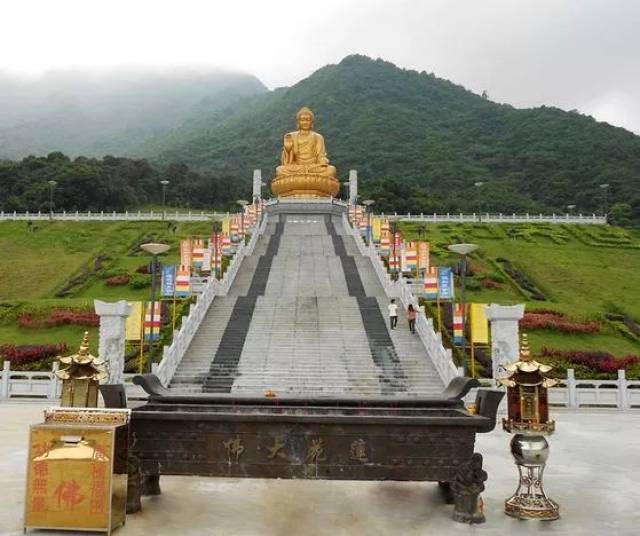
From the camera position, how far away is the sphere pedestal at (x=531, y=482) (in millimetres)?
7641

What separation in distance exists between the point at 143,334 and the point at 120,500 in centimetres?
1349

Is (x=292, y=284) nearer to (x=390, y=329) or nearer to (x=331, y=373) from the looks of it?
(x=390, y=329)

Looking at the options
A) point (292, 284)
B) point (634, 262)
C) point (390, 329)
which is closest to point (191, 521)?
point (390, 329)

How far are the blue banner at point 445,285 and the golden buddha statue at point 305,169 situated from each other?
94.1 feet

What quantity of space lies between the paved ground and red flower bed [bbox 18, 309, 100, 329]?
13.4 meters

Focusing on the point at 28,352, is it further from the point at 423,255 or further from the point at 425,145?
the point at 425,145

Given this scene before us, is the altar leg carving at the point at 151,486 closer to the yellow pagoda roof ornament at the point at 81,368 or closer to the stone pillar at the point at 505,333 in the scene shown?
the yellow pagoda roof ornament at the point at 81,368

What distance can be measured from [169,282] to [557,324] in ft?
46.5

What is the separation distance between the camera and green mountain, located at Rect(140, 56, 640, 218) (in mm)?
75312

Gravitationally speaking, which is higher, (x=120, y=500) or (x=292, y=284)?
(x=292, y=284)

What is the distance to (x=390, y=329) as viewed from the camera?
71.1ft

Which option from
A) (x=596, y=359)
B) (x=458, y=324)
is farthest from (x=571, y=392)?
(x=458, y=324)

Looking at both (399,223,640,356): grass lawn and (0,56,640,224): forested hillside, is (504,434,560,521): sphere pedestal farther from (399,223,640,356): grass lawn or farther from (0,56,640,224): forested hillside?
(0,56,640,224): forested hillside

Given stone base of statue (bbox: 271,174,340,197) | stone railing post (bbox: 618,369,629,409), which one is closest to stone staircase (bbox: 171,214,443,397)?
stone railing post (bbox: 618,369,629,409)
